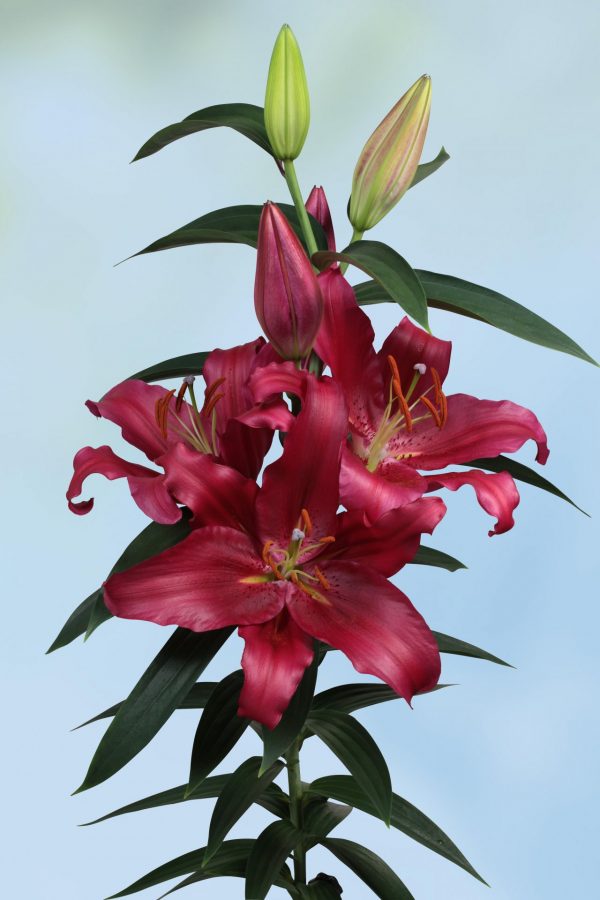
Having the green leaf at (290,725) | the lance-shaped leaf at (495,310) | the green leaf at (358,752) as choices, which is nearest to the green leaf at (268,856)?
the green leaf at (358,752)

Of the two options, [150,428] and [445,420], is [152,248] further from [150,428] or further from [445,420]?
[445,420]

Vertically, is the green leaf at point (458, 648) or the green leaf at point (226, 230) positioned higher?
the green leaf at point (226, 230)

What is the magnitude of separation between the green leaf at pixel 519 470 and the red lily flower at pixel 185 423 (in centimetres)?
30

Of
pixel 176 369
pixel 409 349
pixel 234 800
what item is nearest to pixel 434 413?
pixel 409 349

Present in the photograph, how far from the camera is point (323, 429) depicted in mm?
1359

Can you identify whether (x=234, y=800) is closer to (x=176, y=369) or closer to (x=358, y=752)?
(x=358, y=752)

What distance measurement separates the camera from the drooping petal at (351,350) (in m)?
1.46

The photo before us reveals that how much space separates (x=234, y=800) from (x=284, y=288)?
656mm

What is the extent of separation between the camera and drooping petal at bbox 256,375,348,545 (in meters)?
1.35

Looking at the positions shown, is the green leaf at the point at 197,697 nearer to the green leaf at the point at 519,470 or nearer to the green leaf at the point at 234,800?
the green leaf at the point at 234,800

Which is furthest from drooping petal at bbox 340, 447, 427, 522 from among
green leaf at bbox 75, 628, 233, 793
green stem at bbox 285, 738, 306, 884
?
green stem at bbox 285, 738, 306, 884

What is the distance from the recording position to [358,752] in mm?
1535

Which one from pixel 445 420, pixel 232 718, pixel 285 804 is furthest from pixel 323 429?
pixel 285 804

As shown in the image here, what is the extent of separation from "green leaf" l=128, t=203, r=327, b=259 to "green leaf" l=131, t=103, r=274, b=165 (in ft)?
0.27
